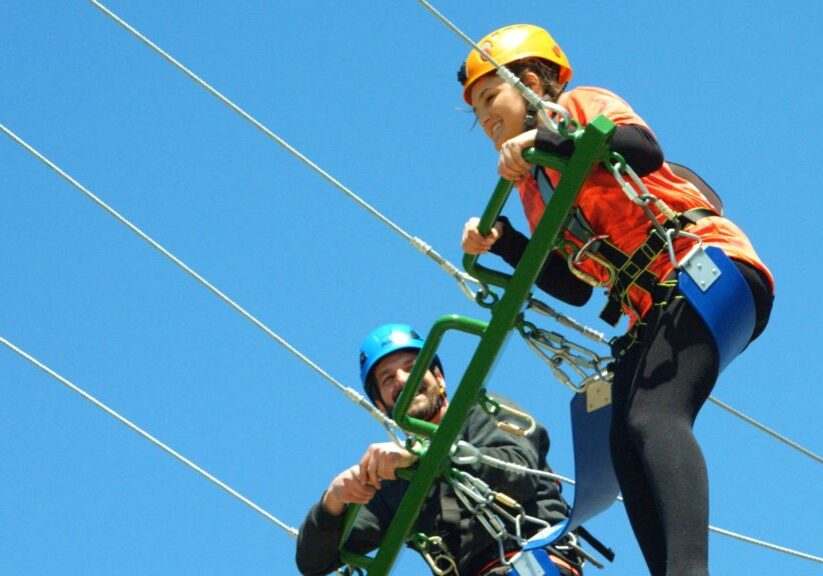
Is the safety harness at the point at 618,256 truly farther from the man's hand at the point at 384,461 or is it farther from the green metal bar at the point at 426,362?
the man's hand at the point at 384,461

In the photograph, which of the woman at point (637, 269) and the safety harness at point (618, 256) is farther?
the safety harness at point (618, 256)

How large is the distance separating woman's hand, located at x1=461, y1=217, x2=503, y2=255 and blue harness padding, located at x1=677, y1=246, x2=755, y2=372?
703 millimetres

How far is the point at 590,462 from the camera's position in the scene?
5.81 m

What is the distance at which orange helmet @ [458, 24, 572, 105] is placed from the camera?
5934mm

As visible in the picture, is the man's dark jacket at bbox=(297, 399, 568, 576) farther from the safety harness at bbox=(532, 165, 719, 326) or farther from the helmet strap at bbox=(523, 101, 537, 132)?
the helmet strap at bbox=(523, 101, 537, 132)

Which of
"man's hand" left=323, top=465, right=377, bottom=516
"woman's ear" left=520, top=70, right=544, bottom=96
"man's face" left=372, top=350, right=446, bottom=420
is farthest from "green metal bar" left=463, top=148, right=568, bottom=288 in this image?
"man's face" left=372, top=350, right=446, bottom=420

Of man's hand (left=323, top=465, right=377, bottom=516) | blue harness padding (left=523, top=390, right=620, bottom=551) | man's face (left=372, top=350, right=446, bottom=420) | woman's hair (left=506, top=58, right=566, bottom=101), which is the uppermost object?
woman's hair (left=506, top=58, right=566, bottom=101)

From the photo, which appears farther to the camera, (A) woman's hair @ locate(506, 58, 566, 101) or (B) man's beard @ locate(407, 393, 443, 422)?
(B) man's beard @ locate(407, 393, 443, 422)

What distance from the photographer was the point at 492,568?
6.32 metres

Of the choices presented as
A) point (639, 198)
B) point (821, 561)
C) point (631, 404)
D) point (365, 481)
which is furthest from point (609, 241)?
point (821, 561)

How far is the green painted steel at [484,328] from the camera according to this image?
5430 mm

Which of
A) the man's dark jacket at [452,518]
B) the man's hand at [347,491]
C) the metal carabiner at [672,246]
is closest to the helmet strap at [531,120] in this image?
the metal carabiner at [672,246]

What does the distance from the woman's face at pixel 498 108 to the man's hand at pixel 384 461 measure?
964 millimetres

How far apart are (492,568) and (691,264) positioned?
4.84 feet
